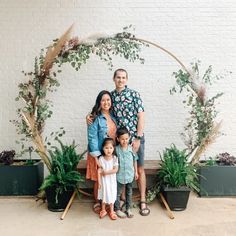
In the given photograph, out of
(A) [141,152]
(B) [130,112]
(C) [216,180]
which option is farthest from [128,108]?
(C) [216,180]

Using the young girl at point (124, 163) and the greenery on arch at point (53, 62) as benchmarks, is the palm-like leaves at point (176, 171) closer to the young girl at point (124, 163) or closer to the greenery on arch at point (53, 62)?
the young girl at point (124, 163)

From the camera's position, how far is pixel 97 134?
12.3 ft

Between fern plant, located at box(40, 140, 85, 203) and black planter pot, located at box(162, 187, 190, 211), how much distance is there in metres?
0.95

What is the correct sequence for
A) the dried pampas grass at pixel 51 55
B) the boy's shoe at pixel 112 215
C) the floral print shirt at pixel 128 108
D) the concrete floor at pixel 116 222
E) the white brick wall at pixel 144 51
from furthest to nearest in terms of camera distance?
the white brick wall at pixel 144 51, the dried pampas grass at pixel 51 55, the floral print shirt at pixel 128 108, the boy's shoe at pixel 112 215, the concrete floor at pixel 116 222

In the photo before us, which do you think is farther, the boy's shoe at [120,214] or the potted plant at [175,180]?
the potted plant at [175,180]

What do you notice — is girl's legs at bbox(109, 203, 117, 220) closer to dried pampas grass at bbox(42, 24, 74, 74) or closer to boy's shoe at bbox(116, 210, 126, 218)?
boy's shoe at bbox(116, 210, 126, 218)

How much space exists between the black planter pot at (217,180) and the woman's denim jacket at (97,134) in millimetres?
1321

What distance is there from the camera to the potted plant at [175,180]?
3.91 meters

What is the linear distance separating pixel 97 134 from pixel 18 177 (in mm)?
1256

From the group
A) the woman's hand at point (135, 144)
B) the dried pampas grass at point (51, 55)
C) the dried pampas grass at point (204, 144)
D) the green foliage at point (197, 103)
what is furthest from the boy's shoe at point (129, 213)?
the dried pampas grass at point (51, 55)

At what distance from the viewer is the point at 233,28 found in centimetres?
457

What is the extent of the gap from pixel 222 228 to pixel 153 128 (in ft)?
5.33

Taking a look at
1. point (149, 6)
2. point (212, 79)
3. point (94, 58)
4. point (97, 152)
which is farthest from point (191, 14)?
point (97, 152)

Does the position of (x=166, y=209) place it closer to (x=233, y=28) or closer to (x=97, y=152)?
(x=97, y=152)
